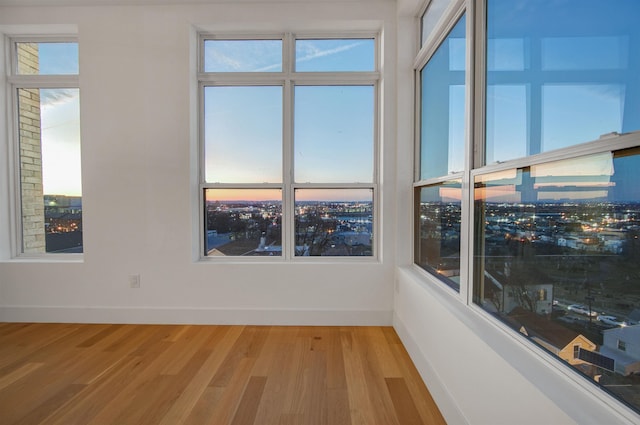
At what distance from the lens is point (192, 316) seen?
118 inches

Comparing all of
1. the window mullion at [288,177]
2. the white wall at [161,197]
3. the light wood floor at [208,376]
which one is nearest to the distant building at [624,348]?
the light wood floor at [208,376]

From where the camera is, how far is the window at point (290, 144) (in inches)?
121

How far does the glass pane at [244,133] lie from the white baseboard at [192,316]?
1351 mm

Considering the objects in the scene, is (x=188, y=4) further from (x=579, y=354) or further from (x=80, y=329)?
(x=579, y=354)

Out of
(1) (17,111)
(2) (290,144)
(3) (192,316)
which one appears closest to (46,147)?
(1) (17,111)

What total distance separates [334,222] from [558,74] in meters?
2.24

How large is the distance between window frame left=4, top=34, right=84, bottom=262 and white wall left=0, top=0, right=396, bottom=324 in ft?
0.56

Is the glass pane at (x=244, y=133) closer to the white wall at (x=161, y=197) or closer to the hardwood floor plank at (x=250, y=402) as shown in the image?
the white wall at (x=161, y=197)

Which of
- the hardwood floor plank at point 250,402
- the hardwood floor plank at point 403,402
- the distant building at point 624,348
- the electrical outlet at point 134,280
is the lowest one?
the hardwood floor plank at point 250,402

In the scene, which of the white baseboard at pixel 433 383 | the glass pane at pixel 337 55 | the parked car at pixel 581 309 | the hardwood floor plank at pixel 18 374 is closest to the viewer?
the parked car at pixel 581 309

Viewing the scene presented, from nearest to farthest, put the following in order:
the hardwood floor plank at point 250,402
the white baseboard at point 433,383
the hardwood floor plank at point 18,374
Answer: the white baseboard at point 433,383 < the hardwood floor plank at point 250,402 < the hardwood floor plank at point 18,374

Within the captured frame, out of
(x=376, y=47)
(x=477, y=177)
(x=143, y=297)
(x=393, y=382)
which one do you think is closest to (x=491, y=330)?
(x=477, y=177)

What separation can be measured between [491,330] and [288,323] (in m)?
1.98

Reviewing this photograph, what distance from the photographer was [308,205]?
314cm
